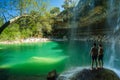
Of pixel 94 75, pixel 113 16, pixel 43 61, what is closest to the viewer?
pixel 94 75

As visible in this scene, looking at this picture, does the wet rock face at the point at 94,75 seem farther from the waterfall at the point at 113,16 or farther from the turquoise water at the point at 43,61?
the waterfall at the point at 113,16

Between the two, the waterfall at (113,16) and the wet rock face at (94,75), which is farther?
the waterfall at (113,16)

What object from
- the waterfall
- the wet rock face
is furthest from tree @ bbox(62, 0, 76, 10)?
the wet rock face

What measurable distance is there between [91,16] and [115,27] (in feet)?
46.1

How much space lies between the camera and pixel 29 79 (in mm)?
23156

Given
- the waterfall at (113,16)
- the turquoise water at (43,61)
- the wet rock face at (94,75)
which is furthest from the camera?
the waterfall at (113,16)

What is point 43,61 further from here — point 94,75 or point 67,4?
point 67,4

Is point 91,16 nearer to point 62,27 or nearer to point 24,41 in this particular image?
point 62,27

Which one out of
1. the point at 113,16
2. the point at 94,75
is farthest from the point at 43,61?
the point at 113,16

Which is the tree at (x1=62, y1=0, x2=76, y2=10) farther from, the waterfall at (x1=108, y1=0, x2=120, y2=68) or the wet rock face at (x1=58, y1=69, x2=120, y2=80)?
the wet rock face at (x1=58, y1=69, x2=120, y2=80)

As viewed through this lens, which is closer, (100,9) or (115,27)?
(115,27)

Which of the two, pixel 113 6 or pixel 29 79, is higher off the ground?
pixel 113 6

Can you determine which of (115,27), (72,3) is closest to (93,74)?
(115,27)

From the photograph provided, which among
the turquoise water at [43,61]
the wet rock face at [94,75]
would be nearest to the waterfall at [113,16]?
the turquoise water at [43,61]
